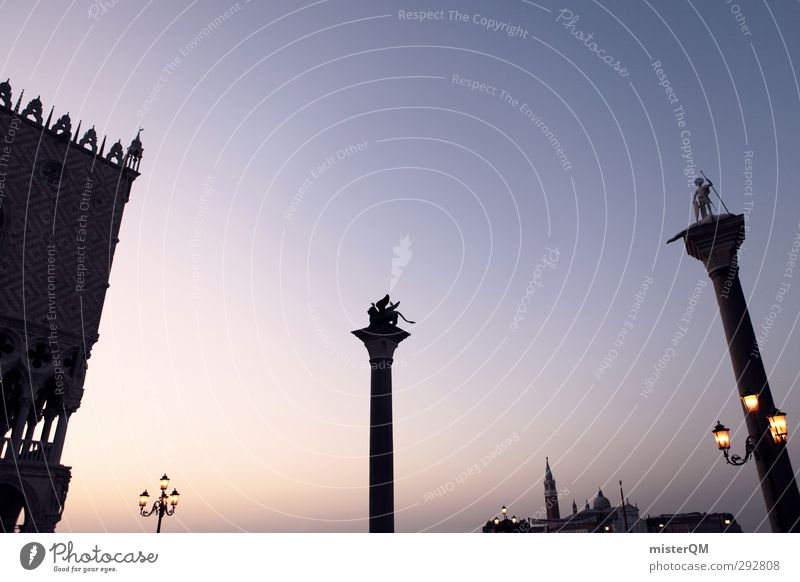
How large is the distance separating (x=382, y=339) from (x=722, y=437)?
10.1 m

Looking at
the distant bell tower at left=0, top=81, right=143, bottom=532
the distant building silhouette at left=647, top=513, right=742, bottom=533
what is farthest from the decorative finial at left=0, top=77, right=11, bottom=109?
the distant building silhouette at left=647, top=513, right=742, bottom=533

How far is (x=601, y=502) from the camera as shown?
11381 cm

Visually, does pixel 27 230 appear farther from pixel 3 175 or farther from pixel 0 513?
pixel 0 513

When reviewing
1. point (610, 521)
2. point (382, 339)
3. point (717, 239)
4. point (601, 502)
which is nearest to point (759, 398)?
point (717, 239)

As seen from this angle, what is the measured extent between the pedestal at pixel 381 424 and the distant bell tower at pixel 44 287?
13.3m

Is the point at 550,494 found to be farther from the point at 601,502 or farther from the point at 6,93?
the point at 6,93

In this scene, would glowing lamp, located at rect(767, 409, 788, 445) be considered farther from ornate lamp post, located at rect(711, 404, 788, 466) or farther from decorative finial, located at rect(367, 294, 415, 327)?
decorative finial, located at rect(367, 294, 415, 327)

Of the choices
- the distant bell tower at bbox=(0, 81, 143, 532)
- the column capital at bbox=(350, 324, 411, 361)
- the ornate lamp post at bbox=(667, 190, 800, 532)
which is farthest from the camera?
the distant bell tower at bbox=(0, 81, 143, 532)

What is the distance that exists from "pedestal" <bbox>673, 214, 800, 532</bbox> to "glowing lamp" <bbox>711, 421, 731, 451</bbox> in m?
0.94

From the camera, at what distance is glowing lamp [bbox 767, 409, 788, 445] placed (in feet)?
36.2

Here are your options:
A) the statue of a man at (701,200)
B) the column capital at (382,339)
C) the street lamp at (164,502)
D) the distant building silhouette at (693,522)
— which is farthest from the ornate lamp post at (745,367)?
the distant building silhouette at (693,522)

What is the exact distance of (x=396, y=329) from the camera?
1842 cm

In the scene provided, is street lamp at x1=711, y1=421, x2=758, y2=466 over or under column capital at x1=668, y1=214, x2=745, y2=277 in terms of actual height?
under
